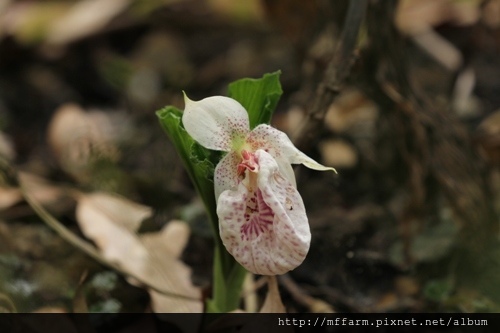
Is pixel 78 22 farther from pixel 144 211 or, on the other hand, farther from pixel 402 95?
pixel 402 95

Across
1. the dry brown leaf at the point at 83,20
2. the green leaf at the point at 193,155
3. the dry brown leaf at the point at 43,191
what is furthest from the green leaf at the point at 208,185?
the dry brown leaf at the point at 83,20

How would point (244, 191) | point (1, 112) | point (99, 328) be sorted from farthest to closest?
1. point (1, 112)
2. point (99, 328)
3. point (244, 191)

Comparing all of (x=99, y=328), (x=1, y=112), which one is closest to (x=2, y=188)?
(x=99, y=328)

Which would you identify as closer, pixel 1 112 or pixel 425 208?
pixel 425 208

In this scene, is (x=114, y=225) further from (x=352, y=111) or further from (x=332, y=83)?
(x=352, y=111)

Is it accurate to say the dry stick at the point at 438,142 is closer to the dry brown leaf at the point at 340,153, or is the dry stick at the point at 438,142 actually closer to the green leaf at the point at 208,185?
the dry brown leaf at the point at 340,153

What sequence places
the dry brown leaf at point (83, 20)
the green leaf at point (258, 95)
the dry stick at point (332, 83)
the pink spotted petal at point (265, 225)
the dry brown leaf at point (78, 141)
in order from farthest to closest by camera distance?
the dry brown leaf at point (83, 20) → the dry brown leaf at point (78, 141) → the dry stick at point (332, 83) → the green leaf at point (258, 95) → the pink spotted petal at point (265, 225)

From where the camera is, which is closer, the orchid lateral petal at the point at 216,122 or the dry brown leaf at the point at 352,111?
the orchid lateral petal at the point at 216,122
